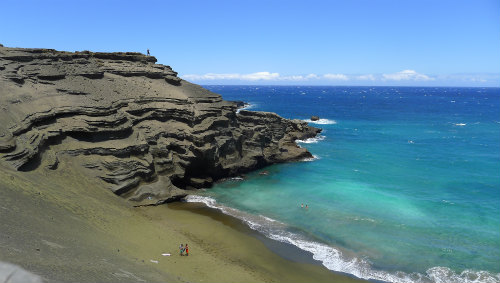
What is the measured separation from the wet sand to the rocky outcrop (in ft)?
6.63

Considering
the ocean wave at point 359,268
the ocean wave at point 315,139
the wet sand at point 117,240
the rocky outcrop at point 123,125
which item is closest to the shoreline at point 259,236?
the wet sand at point 117,240

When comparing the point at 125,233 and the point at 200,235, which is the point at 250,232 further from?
the point at 125,233

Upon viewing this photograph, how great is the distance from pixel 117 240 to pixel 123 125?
1498 centimetres

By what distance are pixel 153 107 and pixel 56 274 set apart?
27.1m

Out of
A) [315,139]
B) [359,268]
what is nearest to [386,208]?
[359,268]

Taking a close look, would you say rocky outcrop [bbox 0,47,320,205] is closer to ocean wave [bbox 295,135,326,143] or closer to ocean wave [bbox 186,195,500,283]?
ocean wave [bbox 186,195,500,283]

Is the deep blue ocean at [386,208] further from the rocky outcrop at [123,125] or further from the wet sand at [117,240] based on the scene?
the rocky outcrop at [123,125]

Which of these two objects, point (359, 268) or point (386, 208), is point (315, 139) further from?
point (359, 268)

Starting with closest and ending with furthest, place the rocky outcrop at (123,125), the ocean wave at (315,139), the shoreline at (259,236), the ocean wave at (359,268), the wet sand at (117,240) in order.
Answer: the wet sand at (117,240)
the ocean wave at (359,268)
the shoreline at (259,236)
the rocky outcrop at (123,125)
the ocean wave at (315,139)

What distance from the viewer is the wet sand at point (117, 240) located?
A: 14.4 m

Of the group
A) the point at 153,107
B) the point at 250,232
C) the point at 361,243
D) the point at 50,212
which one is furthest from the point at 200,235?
the point at 153,107

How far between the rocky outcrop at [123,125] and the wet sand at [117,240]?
202 cm

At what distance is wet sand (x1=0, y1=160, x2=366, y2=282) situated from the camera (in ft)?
47.4

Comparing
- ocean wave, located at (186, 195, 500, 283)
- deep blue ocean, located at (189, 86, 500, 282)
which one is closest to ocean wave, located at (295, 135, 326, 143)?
deep blue ocean, located at (189, 86, 500, 282)
